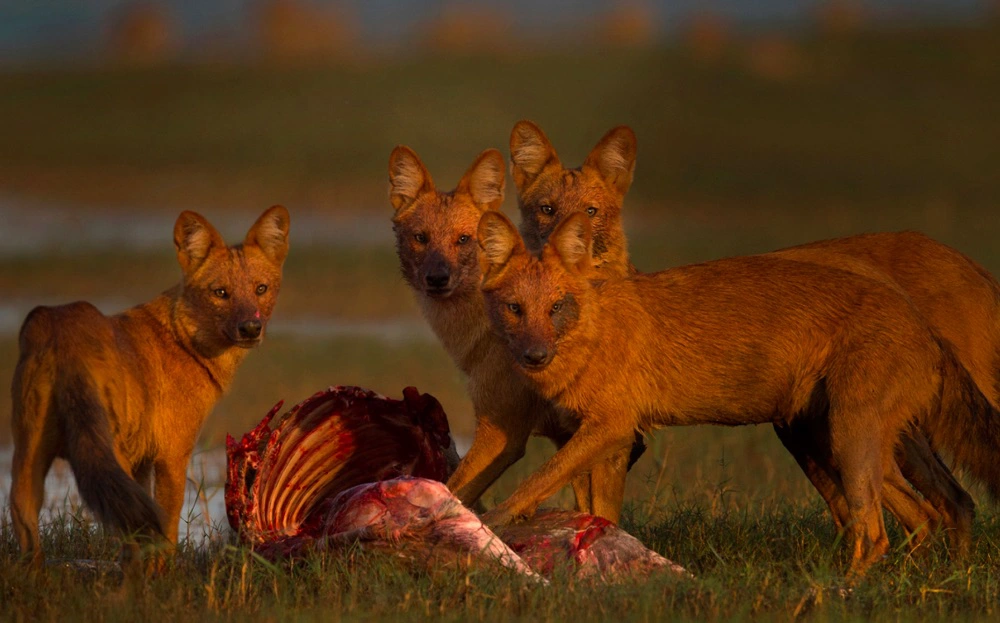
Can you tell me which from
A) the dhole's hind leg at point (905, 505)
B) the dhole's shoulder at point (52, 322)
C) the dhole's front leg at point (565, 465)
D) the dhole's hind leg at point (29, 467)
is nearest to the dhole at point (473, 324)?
the dhole's front leg at point (565, 465)

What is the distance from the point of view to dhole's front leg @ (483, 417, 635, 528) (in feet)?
22.5

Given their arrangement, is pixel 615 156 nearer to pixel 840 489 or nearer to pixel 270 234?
pixel 270 234

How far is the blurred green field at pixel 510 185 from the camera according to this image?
33.7ft

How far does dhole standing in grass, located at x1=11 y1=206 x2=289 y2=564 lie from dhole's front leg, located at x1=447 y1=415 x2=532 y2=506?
1.27 m

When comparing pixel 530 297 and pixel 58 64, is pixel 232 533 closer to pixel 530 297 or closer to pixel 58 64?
pixel 530 297

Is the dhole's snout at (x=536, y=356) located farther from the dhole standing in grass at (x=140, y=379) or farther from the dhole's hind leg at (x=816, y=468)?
the dhole standing in grass at (x=140, y=379)

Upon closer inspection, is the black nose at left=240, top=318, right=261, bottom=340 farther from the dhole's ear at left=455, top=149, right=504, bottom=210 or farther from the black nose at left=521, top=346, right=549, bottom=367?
the black nose at left=521, top=346, right=549, bottom=367

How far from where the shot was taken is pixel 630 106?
130ft

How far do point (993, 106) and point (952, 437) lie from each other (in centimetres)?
3021

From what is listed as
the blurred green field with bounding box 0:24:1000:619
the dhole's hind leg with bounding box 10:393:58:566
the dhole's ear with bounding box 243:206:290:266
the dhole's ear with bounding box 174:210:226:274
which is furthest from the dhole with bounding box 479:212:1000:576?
the dhole's hind leg with bounding box 10:393:58:566

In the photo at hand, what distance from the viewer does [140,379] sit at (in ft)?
23.7

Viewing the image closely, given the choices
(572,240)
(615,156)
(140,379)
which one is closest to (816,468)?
(572,240)

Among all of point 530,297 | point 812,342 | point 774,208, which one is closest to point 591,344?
point 530,297

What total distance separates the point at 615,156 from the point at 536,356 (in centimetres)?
212
